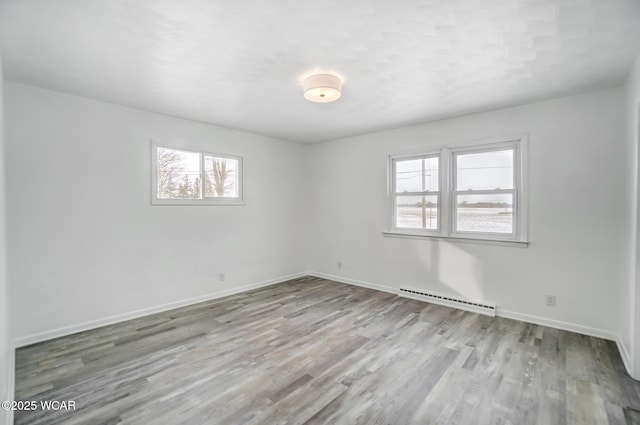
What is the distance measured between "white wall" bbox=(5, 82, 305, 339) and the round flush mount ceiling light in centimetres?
224

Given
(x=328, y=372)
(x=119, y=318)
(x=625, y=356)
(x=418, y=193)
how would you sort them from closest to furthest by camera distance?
(x=328, y=372) → (x=625, y=356) → (x=119, y=318) → (x=418, y=193)

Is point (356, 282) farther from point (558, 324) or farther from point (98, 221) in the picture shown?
point (98, 221)

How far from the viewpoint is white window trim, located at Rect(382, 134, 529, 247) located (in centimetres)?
361

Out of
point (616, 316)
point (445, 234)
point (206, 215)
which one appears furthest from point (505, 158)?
point (206, 215)

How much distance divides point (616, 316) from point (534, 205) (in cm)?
137

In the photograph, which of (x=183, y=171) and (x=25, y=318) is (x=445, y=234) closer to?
(x=183, y=171)

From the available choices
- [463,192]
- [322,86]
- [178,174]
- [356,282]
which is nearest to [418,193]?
[463,192]

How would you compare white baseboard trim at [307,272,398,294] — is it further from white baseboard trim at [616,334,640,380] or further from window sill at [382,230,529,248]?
white baseboard trim at [616,334,640,380]

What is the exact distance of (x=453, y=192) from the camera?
4.22m

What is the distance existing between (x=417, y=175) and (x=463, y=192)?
75 cm

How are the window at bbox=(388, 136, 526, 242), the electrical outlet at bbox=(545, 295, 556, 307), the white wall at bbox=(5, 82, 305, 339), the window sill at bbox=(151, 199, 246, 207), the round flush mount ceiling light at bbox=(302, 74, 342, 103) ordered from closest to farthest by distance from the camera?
the round flush mount ceiling light at bbox=(302, 74, 342, 103)
the white wall at bbox=(5, 82, 305, 339)
the electrical outlet at bbox=(545, 295, 556, 307)
the window at bbox=(388, 136, 526, 242)
the window sill at bbox=(151, 199, 246, 207)

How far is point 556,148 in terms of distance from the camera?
338cm

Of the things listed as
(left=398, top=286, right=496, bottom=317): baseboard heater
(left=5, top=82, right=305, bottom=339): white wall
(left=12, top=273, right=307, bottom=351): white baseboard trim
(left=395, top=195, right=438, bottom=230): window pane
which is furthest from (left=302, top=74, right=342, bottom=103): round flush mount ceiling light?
(left=12, top=273, right=307, bottom=351): white baseboard trim

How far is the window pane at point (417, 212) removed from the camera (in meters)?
4.46
